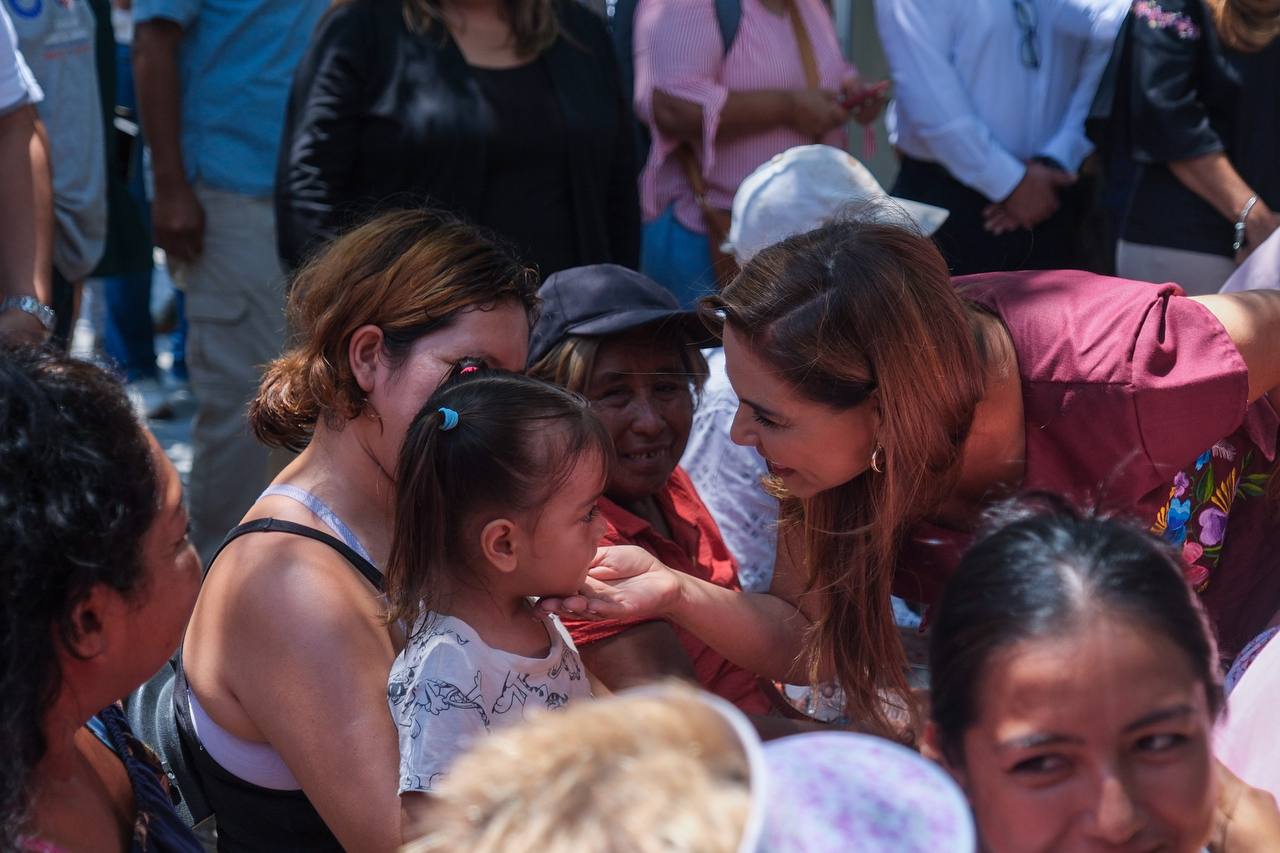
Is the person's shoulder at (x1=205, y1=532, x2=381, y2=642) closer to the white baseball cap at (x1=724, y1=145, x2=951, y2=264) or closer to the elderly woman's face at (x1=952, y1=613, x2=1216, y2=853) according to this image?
the elderly woman's face at (x1=952, y1=613, x2=1216, y2=853)

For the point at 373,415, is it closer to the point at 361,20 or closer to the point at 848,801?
the point at 848,801

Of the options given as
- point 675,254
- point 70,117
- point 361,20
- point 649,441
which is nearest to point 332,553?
point 649,441

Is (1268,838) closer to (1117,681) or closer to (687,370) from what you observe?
(1117,681)

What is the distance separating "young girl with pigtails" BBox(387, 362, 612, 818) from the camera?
199 centimetres

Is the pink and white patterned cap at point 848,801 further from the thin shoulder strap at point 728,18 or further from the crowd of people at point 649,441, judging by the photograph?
the thin shoulder strap at point 728,18

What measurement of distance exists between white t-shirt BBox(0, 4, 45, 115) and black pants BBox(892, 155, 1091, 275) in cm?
237

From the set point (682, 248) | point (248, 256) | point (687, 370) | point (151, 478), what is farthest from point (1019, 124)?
point (151, 478)

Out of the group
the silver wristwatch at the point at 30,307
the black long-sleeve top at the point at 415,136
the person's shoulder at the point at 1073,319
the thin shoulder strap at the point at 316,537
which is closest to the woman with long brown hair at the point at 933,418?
the person's shoulder at the point at 1073,319

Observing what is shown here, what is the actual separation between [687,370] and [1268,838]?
148cm

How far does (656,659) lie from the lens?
2.30 metres

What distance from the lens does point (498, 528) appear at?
2037 millimetres

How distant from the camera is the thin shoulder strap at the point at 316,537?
2.03m

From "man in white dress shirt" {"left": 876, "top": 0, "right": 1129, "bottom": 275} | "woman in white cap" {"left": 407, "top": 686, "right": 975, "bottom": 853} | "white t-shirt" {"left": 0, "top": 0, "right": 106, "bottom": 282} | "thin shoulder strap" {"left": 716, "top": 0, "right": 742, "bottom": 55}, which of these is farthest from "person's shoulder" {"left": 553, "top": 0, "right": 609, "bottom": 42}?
"woman in white cap" {"left": 407, "top": 686, "right": 975, "bottom": 853}

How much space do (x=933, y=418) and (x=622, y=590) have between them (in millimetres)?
537
